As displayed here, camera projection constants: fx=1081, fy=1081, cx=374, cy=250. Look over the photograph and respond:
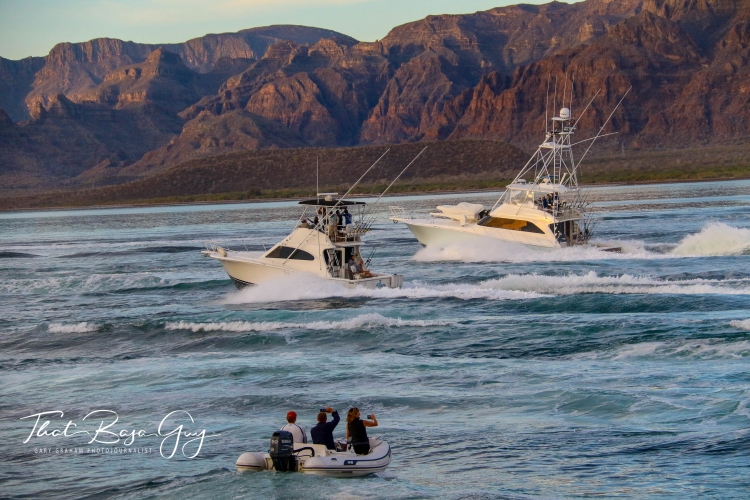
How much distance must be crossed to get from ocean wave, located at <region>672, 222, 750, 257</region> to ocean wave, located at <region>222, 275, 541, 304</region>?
12806mm

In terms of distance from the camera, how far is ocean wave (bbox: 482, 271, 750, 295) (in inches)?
1211

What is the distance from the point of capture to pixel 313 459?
15586 mm

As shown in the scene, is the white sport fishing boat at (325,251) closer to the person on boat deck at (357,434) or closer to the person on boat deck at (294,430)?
the person on boat deck at (294,430)

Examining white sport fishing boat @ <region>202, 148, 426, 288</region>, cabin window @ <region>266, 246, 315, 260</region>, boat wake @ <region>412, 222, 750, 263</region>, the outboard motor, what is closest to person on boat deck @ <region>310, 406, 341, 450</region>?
the outboard motor

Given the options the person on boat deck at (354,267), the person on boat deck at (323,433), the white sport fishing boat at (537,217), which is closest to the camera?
the person on boat deck at (323,433)

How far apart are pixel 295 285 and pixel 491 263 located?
11.7 meters


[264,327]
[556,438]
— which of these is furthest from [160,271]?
[556,438]

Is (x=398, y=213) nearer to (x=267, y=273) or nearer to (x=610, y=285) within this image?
(x=267, y=273)

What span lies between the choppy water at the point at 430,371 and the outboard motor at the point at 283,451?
200mm

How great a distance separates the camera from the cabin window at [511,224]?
41938 millimetres

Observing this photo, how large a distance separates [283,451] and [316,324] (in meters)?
12.3

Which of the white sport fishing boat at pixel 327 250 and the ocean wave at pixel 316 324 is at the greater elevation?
the white sport fishing boat at pixel 327 250

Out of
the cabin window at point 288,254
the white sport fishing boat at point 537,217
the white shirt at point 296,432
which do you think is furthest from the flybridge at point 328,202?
the white shirt at point 296,432

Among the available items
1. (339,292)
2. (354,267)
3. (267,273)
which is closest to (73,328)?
(267,273)
